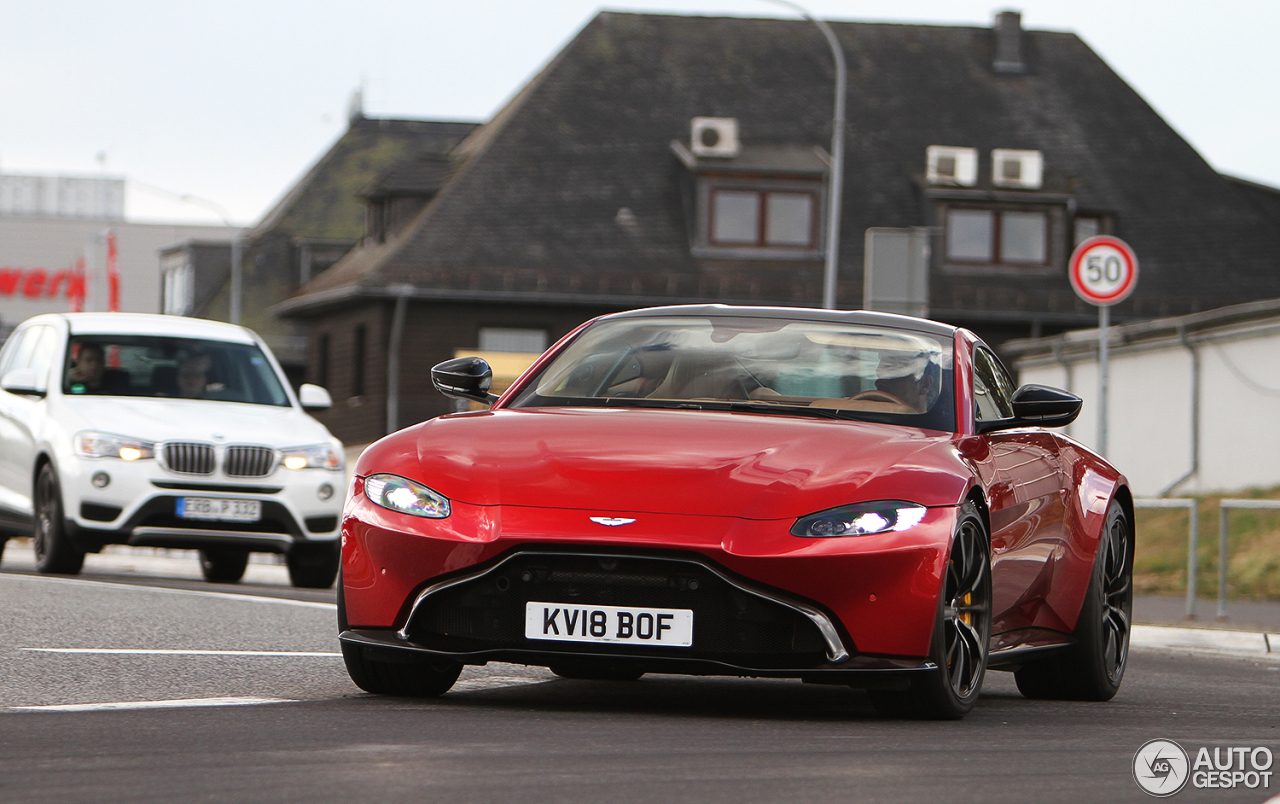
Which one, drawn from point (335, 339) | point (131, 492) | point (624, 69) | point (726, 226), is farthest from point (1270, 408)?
point (335, 339)

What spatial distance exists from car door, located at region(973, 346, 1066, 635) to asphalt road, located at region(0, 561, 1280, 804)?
14.8 inches

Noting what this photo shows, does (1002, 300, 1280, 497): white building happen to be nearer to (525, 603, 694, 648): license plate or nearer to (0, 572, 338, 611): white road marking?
(0, 572, 338, 611): white road marking

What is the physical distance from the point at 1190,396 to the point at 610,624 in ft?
74.9

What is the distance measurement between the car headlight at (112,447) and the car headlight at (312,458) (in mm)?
957

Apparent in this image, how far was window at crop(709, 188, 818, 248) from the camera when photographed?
44.4 metres

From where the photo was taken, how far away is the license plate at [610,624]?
6480mm

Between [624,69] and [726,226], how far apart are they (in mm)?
5098

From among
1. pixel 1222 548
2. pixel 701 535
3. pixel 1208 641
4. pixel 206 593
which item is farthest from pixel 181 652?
pixel 1222 548

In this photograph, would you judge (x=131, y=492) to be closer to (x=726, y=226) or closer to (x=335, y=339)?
(x=726, y=226)

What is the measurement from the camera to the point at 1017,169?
44.8 m

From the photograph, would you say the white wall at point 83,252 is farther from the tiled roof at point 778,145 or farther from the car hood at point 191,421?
the car hood at point 191,421

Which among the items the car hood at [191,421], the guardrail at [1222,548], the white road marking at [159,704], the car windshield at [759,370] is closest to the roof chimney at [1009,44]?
the guardrail at [1222,548]

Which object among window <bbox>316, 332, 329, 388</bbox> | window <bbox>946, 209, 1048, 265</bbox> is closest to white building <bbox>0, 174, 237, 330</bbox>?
window <bbox>316, 332, 329, 388</bbox>

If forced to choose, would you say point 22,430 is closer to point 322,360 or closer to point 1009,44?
point 322,360
